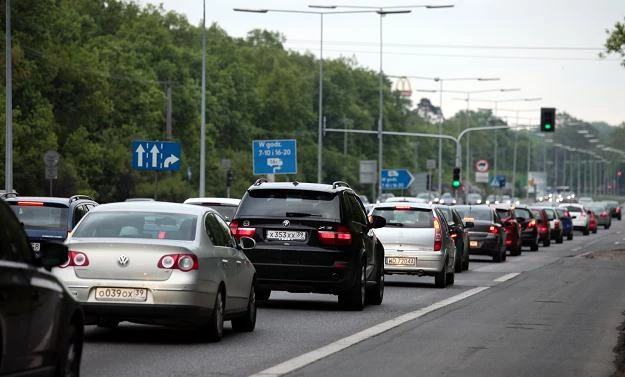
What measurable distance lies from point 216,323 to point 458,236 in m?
21.2

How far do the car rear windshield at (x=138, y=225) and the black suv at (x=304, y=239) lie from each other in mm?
5161

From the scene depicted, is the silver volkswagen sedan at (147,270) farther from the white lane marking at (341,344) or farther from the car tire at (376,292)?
the car tire at (376,292)

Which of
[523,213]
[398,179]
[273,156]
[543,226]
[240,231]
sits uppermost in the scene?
[273,156]

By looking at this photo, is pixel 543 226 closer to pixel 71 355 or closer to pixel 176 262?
pixel 176 262

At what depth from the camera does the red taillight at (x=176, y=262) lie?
16453 mm

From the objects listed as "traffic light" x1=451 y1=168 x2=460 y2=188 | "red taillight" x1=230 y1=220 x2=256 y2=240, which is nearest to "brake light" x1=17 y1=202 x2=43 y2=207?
"red taillight" x1=230 y1=220 x2=256 y2=240

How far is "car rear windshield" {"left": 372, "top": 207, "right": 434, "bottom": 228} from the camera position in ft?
101

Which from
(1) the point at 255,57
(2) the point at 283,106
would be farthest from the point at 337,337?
(1) the point at 255,57

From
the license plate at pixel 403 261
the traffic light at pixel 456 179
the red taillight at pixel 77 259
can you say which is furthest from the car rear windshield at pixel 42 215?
the traffic light at pixel 456 179

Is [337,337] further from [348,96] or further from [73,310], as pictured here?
[348,96]

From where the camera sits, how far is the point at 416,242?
101ft

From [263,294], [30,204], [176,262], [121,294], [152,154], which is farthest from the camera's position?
[152,154]

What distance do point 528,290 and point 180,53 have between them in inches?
3501

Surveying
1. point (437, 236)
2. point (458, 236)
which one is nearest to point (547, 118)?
point (458, 236)
